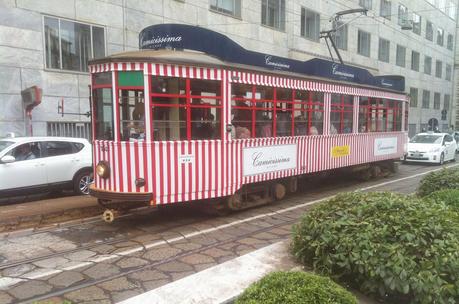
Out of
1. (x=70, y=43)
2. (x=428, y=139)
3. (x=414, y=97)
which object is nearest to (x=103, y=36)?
(x=70, y=43)

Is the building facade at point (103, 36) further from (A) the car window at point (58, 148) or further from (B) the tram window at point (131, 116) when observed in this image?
(B) the tram window at point (131, 116)

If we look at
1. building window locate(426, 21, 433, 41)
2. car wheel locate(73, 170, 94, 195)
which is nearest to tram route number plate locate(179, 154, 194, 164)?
car wheel locate(73, 170, 94, 195)

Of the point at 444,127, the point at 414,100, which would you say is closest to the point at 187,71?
the point at 414,100

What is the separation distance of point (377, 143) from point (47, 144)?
34.8ft

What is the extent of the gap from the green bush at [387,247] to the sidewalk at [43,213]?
5132 mm

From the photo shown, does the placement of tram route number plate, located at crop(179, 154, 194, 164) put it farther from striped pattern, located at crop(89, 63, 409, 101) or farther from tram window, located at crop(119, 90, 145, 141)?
striped pattern, located at crop(89, 63, 409, 101)

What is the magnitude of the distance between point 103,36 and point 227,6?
754cm

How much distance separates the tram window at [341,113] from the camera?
11.3 meters

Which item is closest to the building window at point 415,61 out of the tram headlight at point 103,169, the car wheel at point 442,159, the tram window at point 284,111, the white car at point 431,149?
the white car at point 431,149

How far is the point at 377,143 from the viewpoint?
44.8 feet

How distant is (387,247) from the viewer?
4.02 m

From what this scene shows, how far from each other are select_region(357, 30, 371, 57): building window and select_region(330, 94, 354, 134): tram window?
69.2ft

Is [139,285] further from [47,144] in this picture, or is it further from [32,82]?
[32,82]

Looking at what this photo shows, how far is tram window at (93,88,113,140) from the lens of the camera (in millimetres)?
7047
